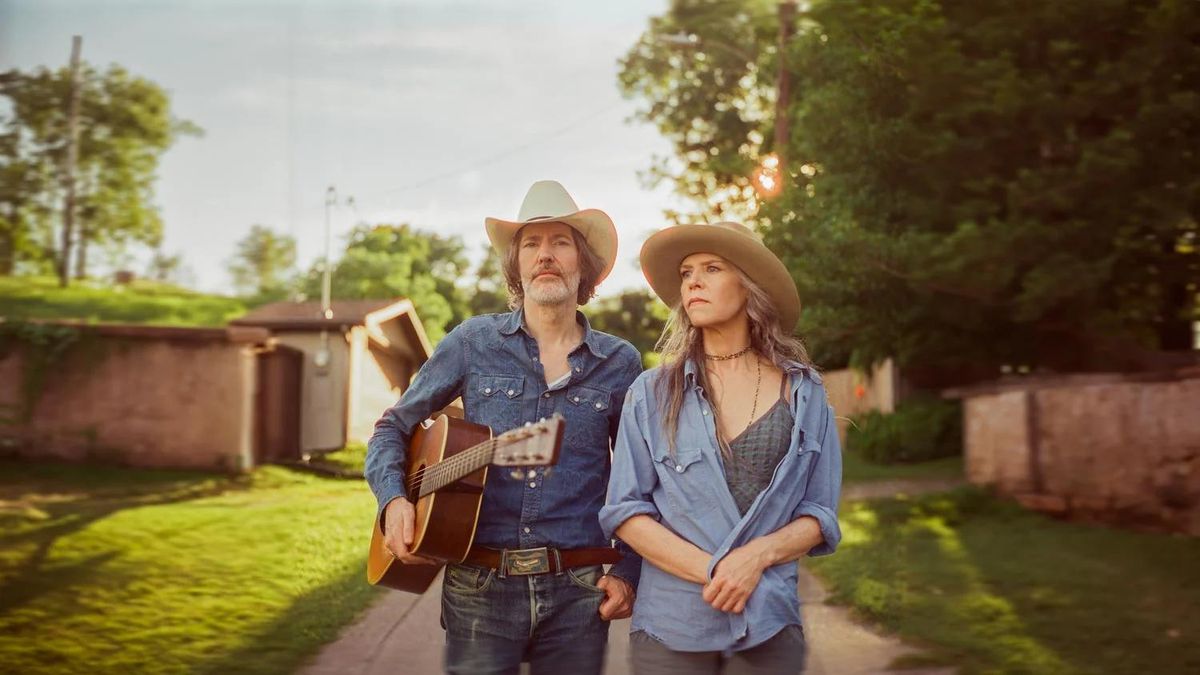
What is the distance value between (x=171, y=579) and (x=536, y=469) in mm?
7237

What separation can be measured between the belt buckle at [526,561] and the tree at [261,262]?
3483 inches

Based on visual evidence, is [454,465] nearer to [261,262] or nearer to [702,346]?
[702,346]

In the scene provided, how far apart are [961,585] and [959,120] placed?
6.57m

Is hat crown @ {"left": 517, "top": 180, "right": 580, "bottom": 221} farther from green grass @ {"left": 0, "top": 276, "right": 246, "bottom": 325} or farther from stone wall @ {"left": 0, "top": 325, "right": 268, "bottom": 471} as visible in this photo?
green grass @ {"left": 0, "top": 276, "right": 246, "bottom": 325}

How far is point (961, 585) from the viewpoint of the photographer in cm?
962

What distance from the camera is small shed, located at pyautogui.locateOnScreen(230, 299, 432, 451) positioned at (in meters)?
25.6

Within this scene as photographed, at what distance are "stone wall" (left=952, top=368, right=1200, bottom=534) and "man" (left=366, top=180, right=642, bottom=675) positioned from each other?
8889 millimetres

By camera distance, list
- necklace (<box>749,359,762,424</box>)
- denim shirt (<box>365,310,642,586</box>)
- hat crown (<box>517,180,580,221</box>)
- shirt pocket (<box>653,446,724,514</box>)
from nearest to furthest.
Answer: shirt pocket (<box>653,446,724,514</box>)
necklace (<box>749,359,762,424</box>)
denim shirt (<box>365,310,642,586</box>)
hat crown (<box>517,180,580,221</box>)

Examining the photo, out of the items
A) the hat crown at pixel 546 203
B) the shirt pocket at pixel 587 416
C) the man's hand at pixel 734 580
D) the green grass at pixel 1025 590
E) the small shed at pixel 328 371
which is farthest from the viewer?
the small shed at pixel 328 371

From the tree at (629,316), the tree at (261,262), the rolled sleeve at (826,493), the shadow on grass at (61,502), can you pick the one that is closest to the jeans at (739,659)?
the rolled sleeve at (826,493)

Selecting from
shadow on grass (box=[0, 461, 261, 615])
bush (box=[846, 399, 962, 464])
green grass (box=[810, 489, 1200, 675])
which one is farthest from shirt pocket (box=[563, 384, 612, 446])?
bush (box=[846, 399, 962, 464])

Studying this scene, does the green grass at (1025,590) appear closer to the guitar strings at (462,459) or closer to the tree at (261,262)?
the guitar strings at (462,459)

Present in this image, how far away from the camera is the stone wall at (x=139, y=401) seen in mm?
19031

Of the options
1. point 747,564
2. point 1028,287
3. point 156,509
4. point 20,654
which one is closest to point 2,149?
point 156,509
